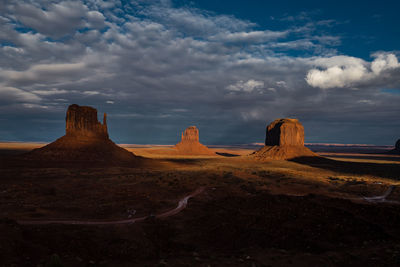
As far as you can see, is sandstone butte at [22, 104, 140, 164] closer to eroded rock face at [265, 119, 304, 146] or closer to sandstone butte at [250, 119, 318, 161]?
sandstone butte at [250, 119, 318, 161]

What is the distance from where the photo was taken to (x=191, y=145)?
16150 centimetres

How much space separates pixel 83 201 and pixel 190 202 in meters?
9.69

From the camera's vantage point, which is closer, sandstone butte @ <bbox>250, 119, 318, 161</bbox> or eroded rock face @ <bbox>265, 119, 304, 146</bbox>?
sandstone butte @ <bbox>250, 119, 318, 161</bbox>

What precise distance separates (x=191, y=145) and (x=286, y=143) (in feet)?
232

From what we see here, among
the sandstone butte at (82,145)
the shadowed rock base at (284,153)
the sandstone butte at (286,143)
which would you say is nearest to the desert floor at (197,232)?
the sandstone butte at (82,145)

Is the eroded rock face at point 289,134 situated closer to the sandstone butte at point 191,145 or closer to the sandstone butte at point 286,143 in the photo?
the sandstone butte at point 286,143

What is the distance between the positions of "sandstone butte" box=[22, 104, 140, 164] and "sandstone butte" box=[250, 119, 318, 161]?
5809cm

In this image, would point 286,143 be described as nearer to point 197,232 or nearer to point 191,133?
point 191,133

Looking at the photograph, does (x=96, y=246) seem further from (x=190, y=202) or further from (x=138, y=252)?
(x=190, y=202)

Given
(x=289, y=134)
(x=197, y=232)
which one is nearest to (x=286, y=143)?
(x=289, y=134)

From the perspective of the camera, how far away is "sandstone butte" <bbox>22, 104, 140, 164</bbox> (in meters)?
58.0

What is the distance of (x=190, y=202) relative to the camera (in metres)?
22.2

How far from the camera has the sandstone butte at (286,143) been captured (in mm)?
99562

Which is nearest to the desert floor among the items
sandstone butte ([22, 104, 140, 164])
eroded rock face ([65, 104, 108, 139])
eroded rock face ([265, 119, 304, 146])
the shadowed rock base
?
sandstone butte ([22, 104, 140, 164])
